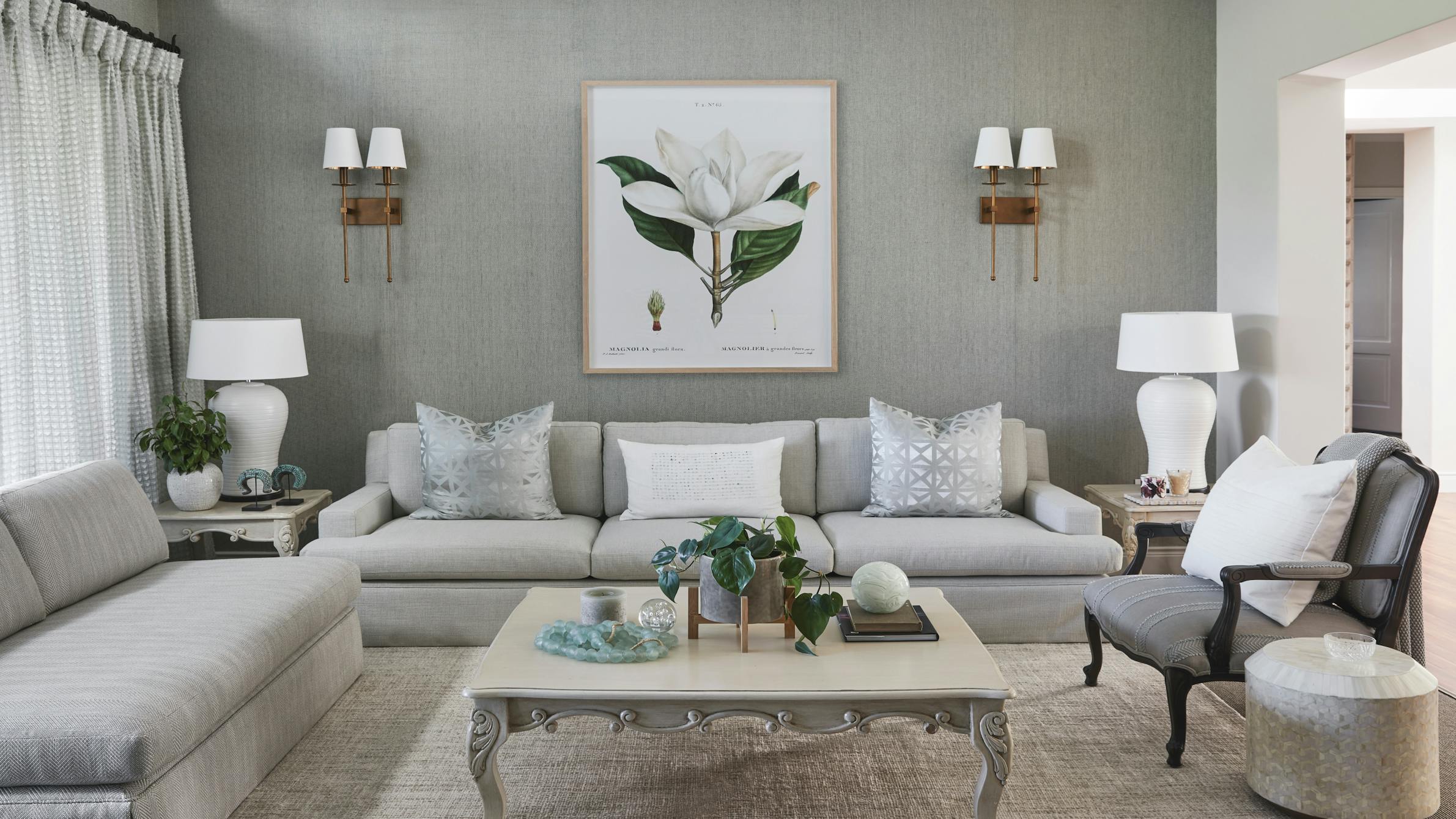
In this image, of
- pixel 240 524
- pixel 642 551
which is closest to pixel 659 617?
pixel 642 551

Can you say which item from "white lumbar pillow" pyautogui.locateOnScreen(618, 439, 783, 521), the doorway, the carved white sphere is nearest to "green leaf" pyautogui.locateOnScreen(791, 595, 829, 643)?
the carved white sphere

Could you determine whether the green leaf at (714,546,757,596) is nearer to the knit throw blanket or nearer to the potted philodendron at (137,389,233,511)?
the knit throw blanket

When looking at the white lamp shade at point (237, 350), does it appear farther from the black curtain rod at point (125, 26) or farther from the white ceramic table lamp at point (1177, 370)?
the white ceramic table lamp at point (1177, 370)

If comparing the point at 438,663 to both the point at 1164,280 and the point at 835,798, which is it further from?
the point at 1164,280

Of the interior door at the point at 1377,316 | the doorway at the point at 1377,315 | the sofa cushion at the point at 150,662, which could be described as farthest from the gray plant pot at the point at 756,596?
the interior door at the point at 1377,316

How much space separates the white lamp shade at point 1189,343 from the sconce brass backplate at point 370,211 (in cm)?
324

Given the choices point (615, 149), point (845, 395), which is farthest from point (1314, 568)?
point (615, 149)

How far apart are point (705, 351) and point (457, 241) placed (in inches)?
47.7

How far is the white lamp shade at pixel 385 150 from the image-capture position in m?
4.48

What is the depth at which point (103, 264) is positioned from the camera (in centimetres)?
397

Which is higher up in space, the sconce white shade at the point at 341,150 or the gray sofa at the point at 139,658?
the sconce white shade at the point at 341,150

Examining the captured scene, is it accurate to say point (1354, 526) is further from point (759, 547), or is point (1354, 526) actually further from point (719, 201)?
point (719, 201)

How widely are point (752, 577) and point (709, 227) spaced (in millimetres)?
2443

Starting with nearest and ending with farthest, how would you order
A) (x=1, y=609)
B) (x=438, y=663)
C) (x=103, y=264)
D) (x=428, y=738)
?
(x=1, y=609)
(x=428, y=738)
(x=438, y=663)
(x=103, y=264)
